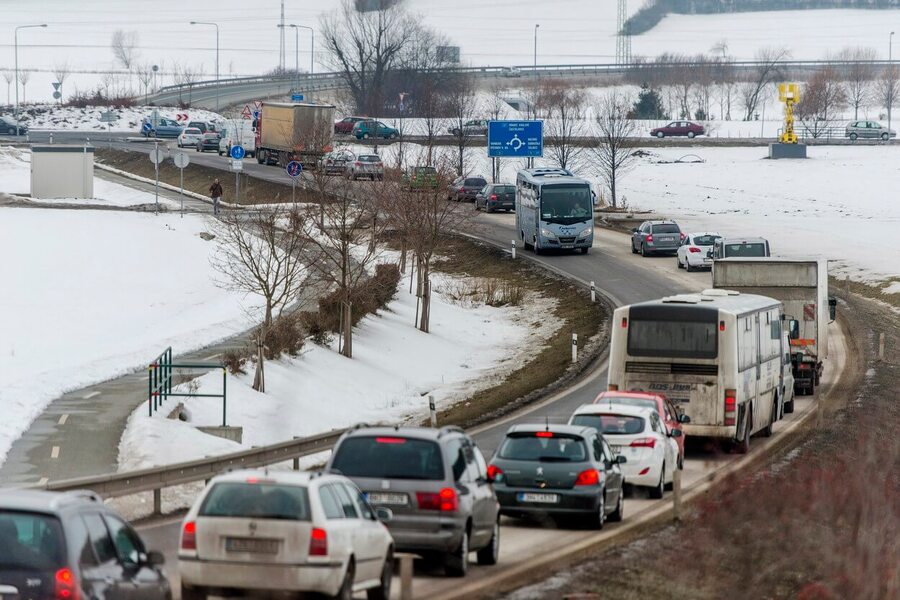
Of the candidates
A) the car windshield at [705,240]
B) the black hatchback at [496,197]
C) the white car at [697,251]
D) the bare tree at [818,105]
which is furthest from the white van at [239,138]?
the bare tree at [818,105]

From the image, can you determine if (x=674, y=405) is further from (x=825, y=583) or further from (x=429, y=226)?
(x=429, y=226)

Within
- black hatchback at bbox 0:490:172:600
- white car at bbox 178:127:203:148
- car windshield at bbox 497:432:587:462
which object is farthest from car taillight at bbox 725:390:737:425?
white car at bbox 178:127:203:148

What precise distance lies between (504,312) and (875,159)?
57269 mm

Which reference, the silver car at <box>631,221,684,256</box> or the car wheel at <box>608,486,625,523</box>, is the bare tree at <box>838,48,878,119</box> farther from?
the car wheel at <box>608,486,625,523</box>

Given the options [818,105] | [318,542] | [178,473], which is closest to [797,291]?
[178,473]

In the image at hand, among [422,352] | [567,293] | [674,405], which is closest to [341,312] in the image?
[422,352]

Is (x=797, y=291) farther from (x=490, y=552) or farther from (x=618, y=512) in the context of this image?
(x=490, y=552)

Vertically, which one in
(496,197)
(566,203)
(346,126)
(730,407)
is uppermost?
Result: (346,126)

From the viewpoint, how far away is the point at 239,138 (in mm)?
94688

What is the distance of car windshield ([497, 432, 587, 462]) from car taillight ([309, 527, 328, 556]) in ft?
22.4

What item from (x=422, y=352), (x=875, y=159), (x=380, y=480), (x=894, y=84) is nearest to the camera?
(x=380, y=480)

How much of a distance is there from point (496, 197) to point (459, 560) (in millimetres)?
62873

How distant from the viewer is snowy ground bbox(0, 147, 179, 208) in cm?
7150

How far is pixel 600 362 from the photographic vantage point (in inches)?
1593
